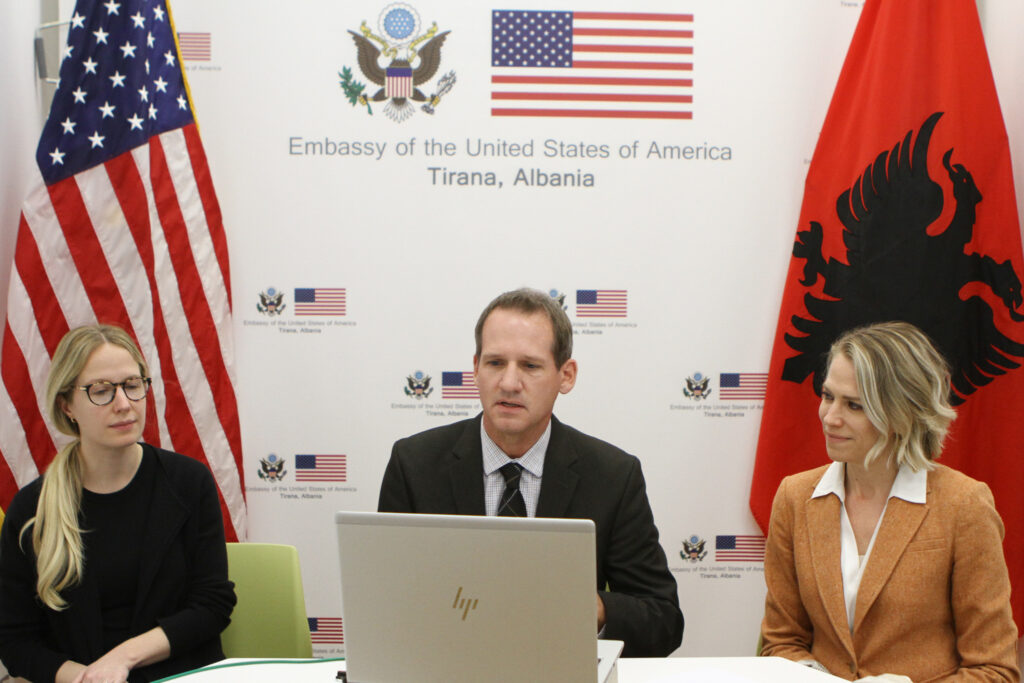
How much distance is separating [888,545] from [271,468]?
2386 millimetres

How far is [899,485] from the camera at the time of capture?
2.41 meters

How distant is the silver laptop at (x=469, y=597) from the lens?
4.89ft

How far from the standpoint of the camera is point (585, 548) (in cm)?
147

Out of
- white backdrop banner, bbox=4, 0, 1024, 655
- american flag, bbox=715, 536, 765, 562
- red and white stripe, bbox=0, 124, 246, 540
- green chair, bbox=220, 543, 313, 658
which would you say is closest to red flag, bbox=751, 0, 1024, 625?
white backdrop banner, bbox=4, 0, 1024, 655

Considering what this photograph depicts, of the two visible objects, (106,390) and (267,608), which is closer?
(106,390)

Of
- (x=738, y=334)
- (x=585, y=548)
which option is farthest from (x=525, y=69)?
(x=585, y=548)

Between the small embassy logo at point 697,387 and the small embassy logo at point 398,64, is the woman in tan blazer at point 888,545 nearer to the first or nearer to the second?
the small embassy logo at point 697,387

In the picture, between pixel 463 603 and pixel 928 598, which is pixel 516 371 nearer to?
pixel 463 603

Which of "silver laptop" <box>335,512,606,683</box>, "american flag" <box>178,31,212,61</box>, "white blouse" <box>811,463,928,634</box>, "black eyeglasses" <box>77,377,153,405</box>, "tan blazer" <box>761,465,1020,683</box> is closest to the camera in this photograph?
"silver laptop" <box>335,512,606,683</box>

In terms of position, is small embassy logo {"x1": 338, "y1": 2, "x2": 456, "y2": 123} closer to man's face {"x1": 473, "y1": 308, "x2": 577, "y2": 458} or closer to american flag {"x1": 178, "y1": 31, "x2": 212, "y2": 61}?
american flag {"x1": 178, "y1": 31, "x2": 212, "y2": 61}

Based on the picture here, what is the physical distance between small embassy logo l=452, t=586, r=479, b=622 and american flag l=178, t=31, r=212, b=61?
9.32 ft

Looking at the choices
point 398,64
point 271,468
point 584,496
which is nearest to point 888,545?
point 584,496

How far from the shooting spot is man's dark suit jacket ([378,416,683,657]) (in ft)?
7.71

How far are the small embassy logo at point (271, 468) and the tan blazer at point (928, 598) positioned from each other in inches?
84.0
